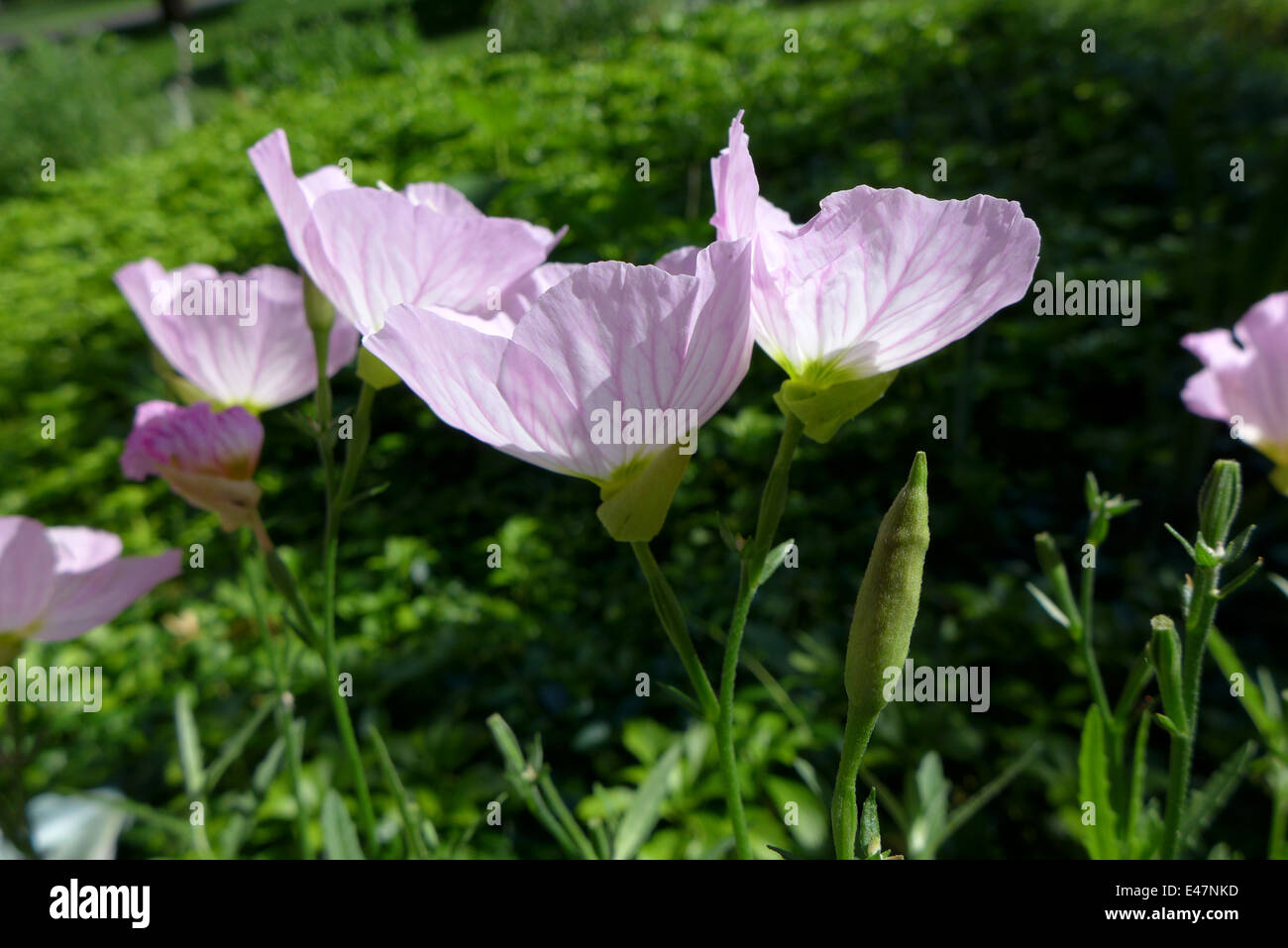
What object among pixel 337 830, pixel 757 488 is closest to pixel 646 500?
pixel 337 830

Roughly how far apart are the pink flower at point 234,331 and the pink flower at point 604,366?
0.85 ft

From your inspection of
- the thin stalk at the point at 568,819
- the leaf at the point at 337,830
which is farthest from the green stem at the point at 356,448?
the leaf at the point at 337,830

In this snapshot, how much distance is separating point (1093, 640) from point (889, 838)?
0.48m

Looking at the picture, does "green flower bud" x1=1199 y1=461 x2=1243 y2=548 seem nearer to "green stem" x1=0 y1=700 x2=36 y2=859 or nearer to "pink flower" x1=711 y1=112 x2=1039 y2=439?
"pink flower" x1=711 y1=112 x2=1039 y2=439

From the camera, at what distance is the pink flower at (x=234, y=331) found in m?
0.65

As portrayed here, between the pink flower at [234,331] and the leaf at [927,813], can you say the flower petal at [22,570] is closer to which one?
the pink flower at [234,331]

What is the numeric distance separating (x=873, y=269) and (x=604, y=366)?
12 centimetres

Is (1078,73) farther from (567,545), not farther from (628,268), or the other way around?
(628,268)

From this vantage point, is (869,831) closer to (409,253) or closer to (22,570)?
(409,253)

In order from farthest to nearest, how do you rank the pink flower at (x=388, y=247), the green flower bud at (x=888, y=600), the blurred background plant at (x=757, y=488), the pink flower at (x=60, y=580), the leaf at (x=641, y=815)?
1. the blurred background plant at (x=757, y=488)
2. the leaf at (x=641, y=815)
3. the pink flower at (x=60, y=580)
4. the pink flower at (x=388, y=247)
5. the green flower bud at (x=888, y=600)

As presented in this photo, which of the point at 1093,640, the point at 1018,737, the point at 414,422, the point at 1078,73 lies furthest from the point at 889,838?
the point at 1078,73

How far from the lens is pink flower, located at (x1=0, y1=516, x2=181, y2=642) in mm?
572

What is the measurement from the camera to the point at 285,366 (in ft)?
2.28

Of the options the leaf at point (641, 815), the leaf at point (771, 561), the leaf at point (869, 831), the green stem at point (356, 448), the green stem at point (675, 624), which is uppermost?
the green stem at point (356, 448)
